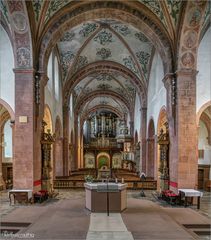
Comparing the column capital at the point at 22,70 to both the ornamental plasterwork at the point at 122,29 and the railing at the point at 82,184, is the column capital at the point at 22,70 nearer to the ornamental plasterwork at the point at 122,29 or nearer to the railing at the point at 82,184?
the ornamental plasterwork at the point at 122,29

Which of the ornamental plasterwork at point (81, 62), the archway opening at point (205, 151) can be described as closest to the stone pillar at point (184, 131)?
the archway opening at point (205, 151)

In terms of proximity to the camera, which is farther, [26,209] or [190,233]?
[26,209]

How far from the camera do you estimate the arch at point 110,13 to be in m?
12.8

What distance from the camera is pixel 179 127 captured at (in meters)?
12.2

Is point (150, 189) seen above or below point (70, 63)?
below

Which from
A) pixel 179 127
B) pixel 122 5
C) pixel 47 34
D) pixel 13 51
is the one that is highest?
pixel 122 5

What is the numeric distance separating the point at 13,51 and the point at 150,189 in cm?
993

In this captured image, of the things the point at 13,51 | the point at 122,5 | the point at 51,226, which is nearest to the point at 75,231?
the point at 51,226

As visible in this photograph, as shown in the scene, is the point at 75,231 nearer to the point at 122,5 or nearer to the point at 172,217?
the point at 172,217

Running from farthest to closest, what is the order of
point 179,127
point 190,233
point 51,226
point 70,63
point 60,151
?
point 60,151, point 70,63, point 179,127, point 51,226, point 190,233

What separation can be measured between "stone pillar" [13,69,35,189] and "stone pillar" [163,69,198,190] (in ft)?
18.5

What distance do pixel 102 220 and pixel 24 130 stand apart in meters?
5.27

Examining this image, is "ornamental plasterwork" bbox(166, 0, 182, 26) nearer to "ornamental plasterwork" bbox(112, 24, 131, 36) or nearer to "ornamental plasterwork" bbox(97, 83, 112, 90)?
"ornamental plasterwork" bbox(112, 24, 131, 36)

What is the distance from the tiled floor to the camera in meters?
7.10
